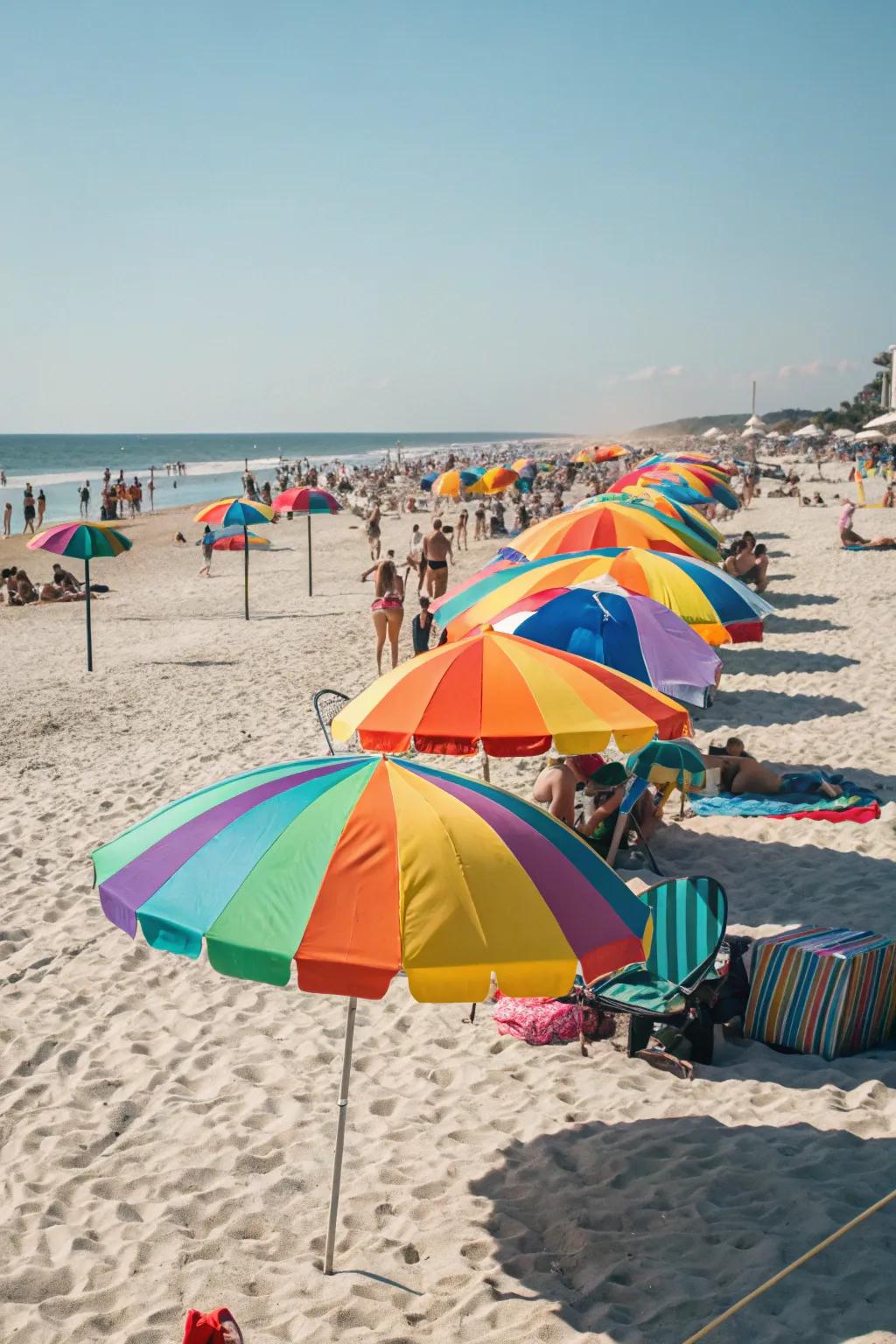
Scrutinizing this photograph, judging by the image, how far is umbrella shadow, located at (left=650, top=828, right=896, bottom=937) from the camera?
6.24 metres

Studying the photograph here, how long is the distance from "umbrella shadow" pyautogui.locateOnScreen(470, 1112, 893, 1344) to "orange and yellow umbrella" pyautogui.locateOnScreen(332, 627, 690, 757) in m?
1.72

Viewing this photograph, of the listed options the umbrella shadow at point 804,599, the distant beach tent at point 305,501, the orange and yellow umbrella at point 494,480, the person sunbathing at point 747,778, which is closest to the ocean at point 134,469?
the orange and yellow umbrella at point 494,480

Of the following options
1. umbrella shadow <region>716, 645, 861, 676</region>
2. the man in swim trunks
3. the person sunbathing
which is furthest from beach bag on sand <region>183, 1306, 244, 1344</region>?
the man in swim trunks

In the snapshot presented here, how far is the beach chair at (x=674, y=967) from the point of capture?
493 centimetres

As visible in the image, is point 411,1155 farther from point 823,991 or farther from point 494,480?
point 494,480

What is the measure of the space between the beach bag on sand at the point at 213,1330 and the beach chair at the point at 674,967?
2.46 meters

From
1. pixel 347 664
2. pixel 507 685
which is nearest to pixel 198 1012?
pixel 507 685

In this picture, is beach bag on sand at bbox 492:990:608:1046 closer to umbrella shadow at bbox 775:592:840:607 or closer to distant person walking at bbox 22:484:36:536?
umbrella shadow at bbox 775:592:840:607

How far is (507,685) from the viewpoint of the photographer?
543 cm

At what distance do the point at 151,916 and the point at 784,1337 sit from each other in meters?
2.19

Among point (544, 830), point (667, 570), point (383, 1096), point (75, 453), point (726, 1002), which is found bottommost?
point (383, 1096)

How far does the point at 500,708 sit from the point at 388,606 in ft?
24.2

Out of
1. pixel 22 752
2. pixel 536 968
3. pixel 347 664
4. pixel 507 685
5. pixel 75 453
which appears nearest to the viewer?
pixel 536 968

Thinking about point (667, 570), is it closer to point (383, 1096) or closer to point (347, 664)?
point (383, 1096)
